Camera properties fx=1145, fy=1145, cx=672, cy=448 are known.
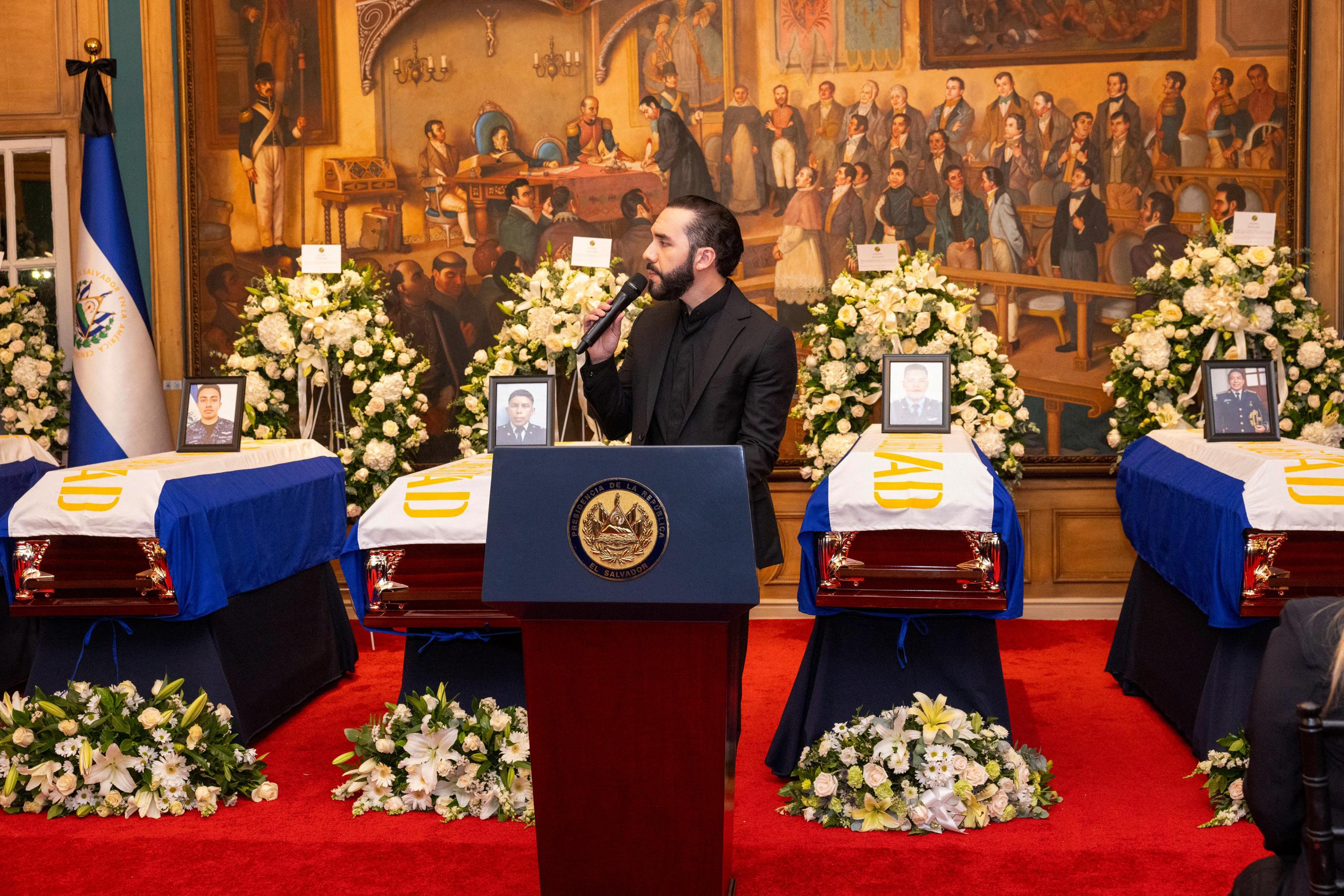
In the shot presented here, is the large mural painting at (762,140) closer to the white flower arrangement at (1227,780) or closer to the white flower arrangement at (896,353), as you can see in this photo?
the white flower arrangement at (896,353)

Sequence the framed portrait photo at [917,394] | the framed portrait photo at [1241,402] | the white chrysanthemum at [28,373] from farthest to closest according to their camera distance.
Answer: the white chrysanthemum at [28,373] < the framed portrait photo at [917,394] < the framed portrait photo at [1241,402]

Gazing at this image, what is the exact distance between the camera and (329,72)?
657cm

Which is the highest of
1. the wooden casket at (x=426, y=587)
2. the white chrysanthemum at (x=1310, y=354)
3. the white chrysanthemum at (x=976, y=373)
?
the white chrysanthemum at (x=1310, y=354)

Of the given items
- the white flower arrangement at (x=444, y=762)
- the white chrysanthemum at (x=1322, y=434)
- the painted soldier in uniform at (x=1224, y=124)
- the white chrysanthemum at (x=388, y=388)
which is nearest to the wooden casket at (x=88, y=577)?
the white flower arrangement at (x=444, y=762)

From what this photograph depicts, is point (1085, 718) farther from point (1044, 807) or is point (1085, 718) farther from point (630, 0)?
point (630, 0)

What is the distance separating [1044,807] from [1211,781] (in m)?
0.51

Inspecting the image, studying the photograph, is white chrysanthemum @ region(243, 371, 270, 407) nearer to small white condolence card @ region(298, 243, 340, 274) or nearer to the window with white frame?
small white condolence card @ region(298, 243, 340, 274)

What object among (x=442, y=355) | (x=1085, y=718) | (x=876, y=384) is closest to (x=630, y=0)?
(x=442, y=355)

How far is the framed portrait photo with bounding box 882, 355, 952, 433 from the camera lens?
14.5 feet

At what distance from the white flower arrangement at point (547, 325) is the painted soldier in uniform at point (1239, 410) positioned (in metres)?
2.27

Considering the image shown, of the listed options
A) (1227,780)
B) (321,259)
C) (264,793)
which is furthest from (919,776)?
(321,259)

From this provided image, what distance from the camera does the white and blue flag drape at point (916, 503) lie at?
3.33m

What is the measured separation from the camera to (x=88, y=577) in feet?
12.3

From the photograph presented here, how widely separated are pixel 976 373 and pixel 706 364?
234cm
